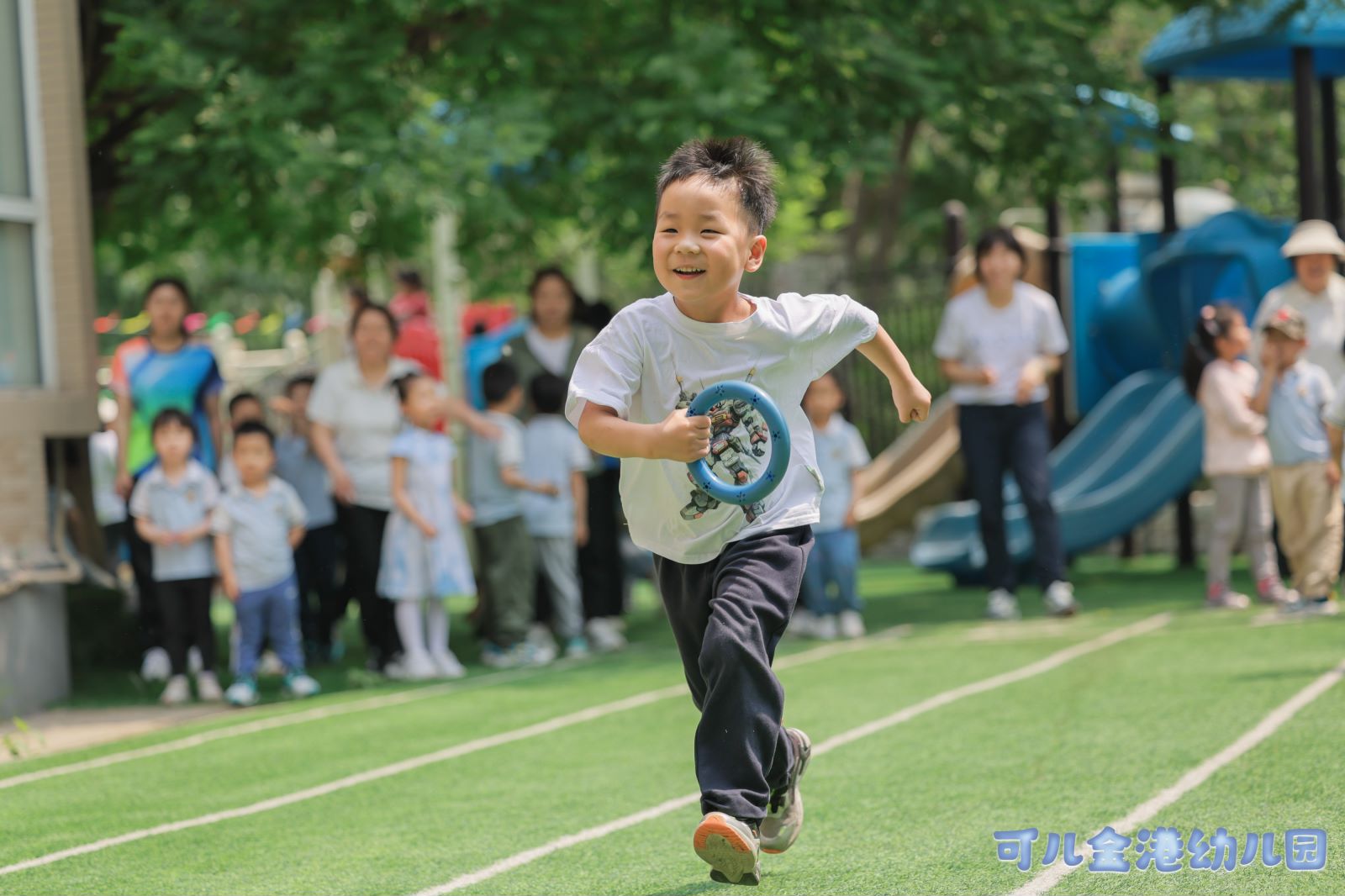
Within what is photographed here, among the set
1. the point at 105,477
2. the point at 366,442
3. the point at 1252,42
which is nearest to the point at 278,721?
the point at 366,442

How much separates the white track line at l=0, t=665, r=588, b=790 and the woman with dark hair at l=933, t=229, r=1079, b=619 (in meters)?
2.91

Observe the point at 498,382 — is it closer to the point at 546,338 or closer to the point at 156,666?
the point at 546,338

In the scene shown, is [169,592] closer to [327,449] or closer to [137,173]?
[327,449]

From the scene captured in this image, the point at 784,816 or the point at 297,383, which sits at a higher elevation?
the point at 297,383

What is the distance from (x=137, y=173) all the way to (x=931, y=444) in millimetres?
9795

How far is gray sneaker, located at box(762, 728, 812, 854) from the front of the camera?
5.01 metres

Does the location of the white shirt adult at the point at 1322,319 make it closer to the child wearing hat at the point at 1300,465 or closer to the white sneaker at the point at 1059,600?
the child wearing hat at the point at 1300,465

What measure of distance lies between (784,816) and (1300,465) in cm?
616

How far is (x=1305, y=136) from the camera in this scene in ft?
44.7

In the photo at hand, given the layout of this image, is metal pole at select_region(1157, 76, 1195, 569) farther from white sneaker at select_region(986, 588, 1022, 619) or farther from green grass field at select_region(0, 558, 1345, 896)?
green grass field at select_region(0, 558, 1345, 896)

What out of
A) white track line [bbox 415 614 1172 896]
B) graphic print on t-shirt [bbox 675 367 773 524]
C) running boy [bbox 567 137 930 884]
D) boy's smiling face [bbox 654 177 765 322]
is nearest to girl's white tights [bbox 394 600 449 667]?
white track line [bbox 415 614 1172 896]

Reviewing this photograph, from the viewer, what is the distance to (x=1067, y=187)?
1323cm

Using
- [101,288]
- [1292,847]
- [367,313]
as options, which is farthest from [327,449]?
[101,288]

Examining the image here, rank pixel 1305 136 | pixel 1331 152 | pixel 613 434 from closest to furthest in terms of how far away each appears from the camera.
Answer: pixel 613 434, pixel 1305 136, pixel 1331 152
